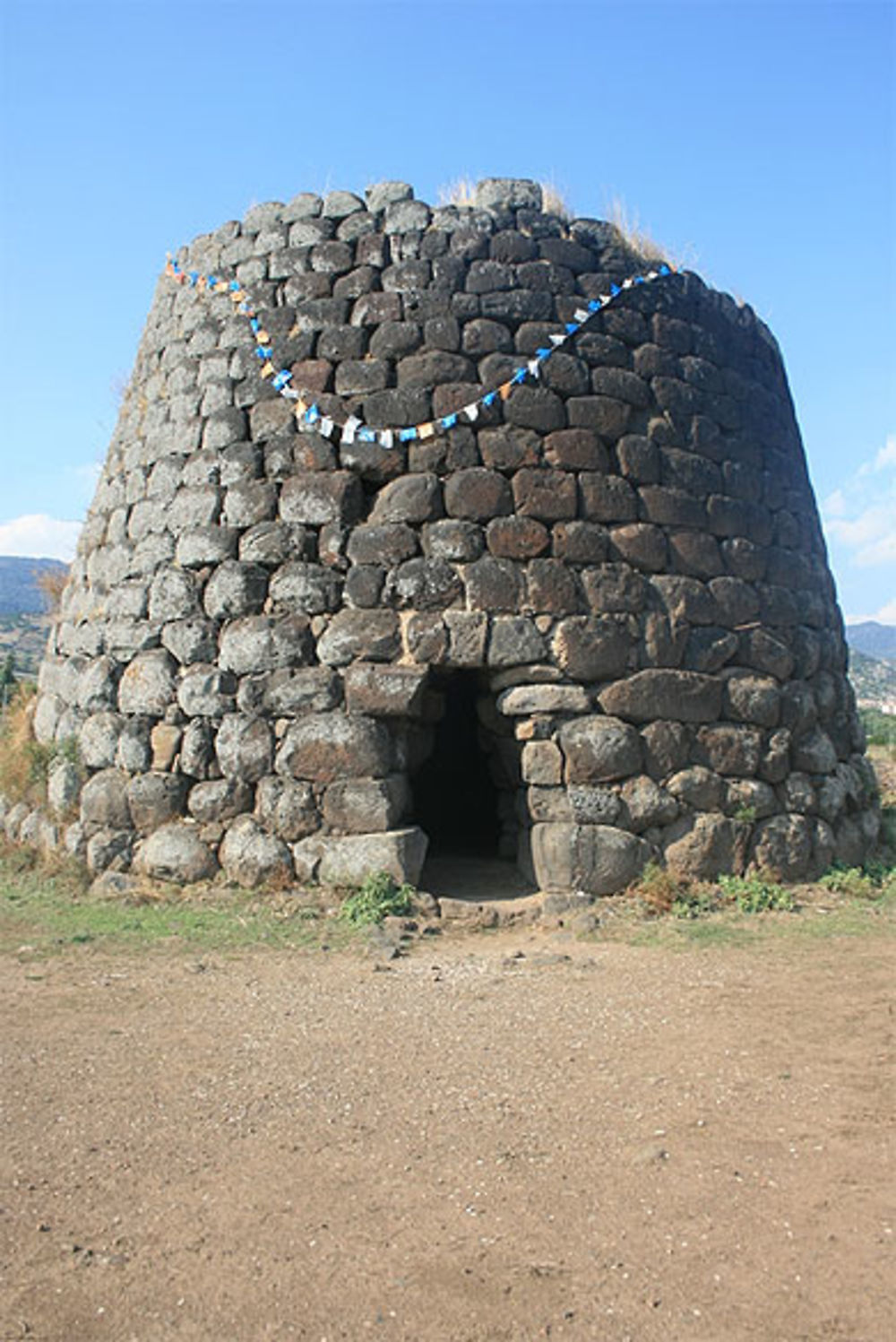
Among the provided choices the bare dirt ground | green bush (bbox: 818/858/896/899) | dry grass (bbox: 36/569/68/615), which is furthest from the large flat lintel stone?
dry grass (bbox: 36/569/68/615)

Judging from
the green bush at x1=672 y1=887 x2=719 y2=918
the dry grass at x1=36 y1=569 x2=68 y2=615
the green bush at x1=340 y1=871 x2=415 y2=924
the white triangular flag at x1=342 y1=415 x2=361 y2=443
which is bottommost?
the green bush at x1=340 y1=871 x2=415 y2=924

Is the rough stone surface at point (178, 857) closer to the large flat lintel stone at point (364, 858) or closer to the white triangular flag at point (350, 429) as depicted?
the large flat lintel stone at point (364, 858)

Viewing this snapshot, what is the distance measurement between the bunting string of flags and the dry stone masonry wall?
0.07 meters

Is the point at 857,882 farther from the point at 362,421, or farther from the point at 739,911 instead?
the point at 362,421

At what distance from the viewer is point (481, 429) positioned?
723cm

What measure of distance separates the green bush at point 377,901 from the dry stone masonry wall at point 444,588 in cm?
12

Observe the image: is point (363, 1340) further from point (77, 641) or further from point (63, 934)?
point (77, 641)

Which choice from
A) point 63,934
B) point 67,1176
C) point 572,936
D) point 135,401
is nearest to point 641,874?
point 572,936

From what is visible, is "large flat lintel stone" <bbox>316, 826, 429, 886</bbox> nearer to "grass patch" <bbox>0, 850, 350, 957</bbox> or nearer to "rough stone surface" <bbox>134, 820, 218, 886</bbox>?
"grass patch" <bbox>0, 850, 350, 957</bbox>

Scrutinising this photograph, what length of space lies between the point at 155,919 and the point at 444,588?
9.11 feet

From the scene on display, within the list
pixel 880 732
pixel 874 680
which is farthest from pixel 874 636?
pixel 880 732

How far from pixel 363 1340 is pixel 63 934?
4350 millimetres

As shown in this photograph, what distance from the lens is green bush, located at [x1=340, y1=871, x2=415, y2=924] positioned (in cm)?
646

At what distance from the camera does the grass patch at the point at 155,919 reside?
20.2 ft
